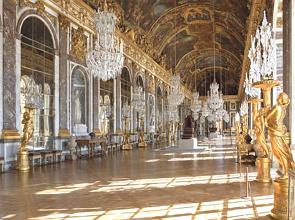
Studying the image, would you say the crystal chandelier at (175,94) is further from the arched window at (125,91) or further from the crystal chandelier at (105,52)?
the crystal chandelier at (105,52)

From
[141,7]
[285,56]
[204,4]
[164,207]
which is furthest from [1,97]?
[204,4]

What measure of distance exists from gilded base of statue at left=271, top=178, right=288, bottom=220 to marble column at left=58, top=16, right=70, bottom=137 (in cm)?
972

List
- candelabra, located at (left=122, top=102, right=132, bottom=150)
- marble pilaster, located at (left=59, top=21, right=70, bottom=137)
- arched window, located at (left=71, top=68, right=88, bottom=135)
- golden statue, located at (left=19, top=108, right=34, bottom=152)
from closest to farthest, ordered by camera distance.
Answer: golden statue, located at (left=19, top=108, right=34, bottom=152), marble pilaster, located at (left=59, top=21, right=70, bottom=137), arched window, located at (left=71, top=68, right=88, bottom=135), candelabra, located at (left=122, top=102, right=132, bottom=150)

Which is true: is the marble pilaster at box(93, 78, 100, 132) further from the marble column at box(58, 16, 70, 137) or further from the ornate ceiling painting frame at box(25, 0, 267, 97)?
the marble column at box(58, 16, 70, 137)

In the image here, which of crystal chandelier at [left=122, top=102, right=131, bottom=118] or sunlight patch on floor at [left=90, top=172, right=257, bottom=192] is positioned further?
crystal chandelier at [left=122, top=102, right=131, bottom=118]

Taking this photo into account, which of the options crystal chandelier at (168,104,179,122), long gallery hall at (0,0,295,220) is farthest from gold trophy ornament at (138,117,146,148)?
crystal chandelier at (168,104,179,122)

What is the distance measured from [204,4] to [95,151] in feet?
47.5

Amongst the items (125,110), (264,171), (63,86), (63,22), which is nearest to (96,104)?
(63,86)

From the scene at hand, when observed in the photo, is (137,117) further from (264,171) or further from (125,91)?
(264,171)

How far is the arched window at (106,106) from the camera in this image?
→ 57.2ft

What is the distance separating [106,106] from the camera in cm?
1800

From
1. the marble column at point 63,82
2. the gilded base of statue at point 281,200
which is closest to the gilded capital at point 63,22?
the marble column at point 63,82

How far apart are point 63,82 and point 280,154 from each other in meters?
10.1

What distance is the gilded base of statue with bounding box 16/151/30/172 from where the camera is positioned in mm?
9977
